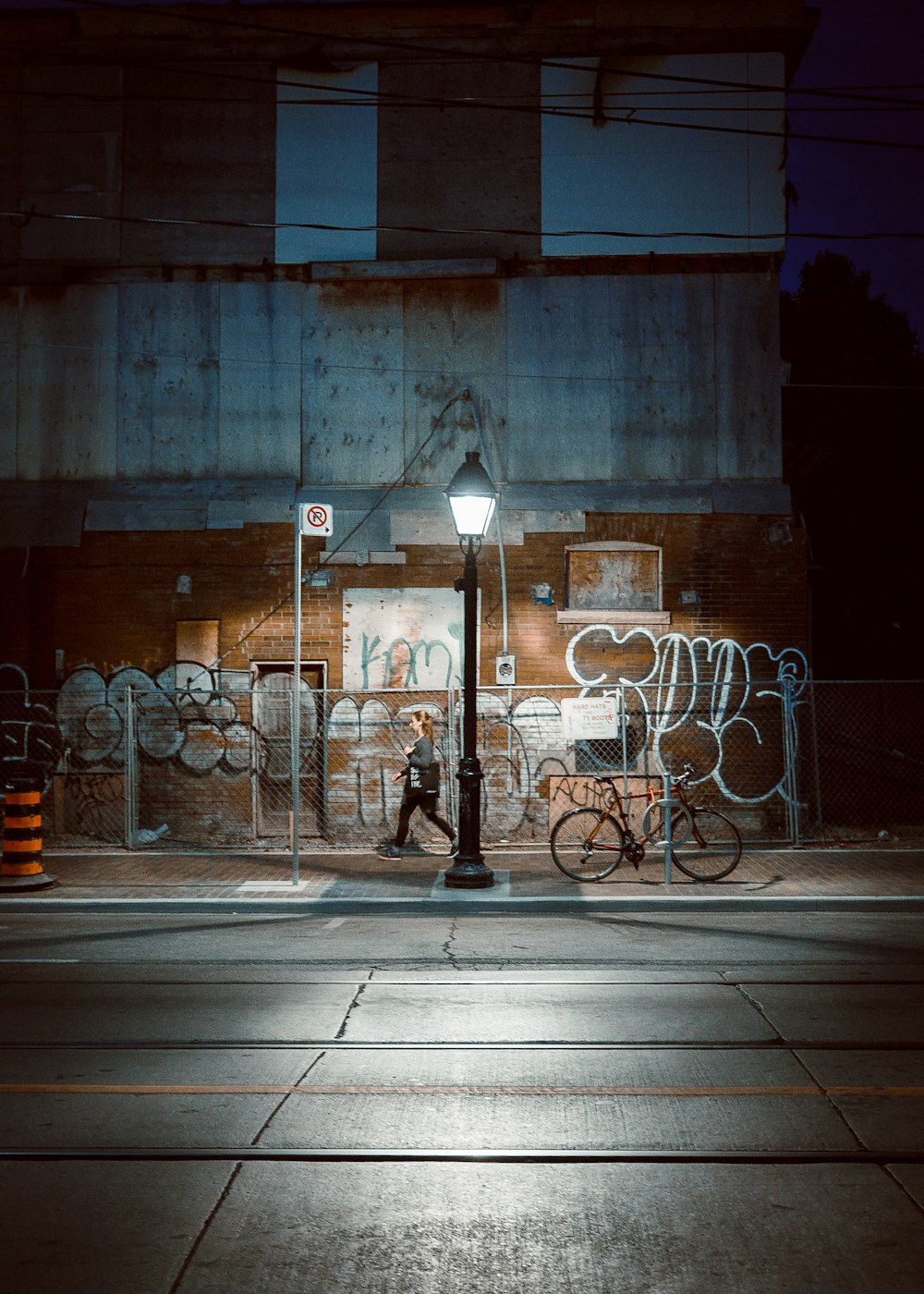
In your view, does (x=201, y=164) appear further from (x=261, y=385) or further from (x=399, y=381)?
(x=399, y=381)

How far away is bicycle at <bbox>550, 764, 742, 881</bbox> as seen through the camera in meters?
11.8

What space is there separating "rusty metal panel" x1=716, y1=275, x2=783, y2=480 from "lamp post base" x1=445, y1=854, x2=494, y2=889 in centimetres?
648

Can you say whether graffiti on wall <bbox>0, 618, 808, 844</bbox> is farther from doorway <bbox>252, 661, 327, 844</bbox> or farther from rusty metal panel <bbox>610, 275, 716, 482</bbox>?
rusty metal panel <bbox>610, 275, 716, 482</bbox>

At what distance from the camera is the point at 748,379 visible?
1521 centimetres

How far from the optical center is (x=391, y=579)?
1523cm

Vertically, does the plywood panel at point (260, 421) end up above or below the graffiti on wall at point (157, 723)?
above

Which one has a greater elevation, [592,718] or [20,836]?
[592,718]

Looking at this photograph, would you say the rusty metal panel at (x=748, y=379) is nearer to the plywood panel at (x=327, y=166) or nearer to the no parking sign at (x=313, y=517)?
the plywood panel at (x=327, y=166)

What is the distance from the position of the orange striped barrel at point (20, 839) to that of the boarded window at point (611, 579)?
278 inches

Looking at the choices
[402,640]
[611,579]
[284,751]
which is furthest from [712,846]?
[284,751]

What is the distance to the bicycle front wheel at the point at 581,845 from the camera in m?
11.9

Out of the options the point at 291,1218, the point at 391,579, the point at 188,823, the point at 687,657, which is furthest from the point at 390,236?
the point at 291,1218

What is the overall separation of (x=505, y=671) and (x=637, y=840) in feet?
11.7

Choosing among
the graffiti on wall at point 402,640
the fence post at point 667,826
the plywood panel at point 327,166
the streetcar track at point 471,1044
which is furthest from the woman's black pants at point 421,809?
the plywood panel at point 327,166
